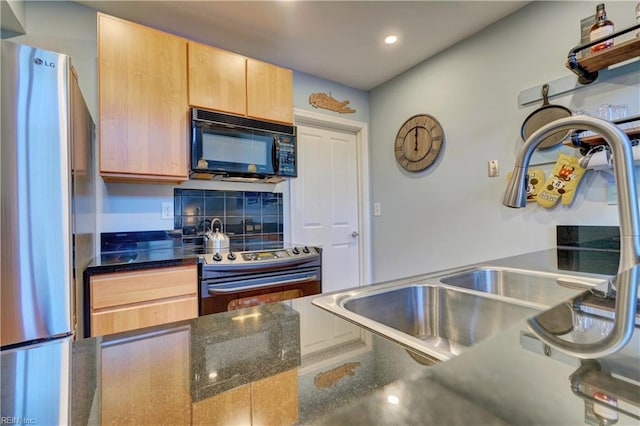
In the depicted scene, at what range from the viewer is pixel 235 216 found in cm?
248

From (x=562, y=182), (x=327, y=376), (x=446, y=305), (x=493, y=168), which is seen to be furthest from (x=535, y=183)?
(x=327, y=376)

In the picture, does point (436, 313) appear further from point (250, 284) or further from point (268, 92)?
point (268, 92)

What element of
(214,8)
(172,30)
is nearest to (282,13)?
(214,8)

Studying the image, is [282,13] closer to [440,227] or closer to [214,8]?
[214,8]

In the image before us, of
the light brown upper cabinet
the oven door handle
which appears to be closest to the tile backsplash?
the oven door handle

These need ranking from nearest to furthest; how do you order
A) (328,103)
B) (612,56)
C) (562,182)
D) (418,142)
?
(612,56) < (562,182) < (418,142) < (328,103)

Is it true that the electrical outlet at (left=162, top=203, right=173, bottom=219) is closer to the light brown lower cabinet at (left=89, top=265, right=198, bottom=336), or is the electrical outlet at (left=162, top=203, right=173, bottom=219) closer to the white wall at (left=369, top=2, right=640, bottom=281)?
the light brown lower cabinet at (left=89, top=265, right=198, bottom=336)

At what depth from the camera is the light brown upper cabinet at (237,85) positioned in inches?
77.9

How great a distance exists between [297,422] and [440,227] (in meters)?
2.41

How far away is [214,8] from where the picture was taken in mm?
1905

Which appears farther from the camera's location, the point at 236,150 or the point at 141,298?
the point at 236,150

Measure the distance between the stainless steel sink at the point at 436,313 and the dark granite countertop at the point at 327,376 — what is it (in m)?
0.32

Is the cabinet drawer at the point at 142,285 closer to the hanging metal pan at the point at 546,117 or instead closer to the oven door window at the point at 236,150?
the oven door window at the point at 236,150

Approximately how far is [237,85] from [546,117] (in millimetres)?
2020
